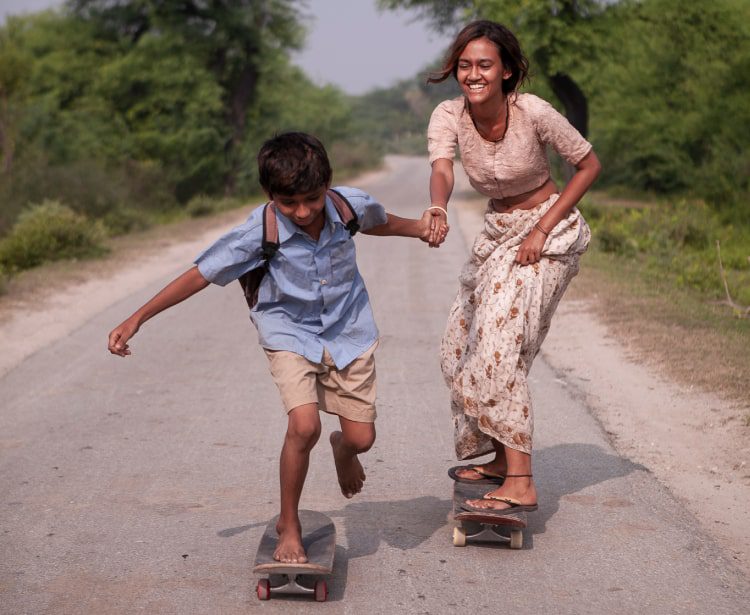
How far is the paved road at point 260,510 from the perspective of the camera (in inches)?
156

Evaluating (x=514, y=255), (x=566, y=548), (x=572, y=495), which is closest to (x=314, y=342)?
(x=514, y=255)

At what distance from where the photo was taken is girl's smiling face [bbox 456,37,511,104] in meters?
4.45

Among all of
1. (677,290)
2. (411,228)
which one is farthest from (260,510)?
(677,290)

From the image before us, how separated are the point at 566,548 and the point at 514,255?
3.84 feet

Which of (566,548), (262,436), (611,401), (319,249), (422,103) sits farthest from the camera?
(422,103)

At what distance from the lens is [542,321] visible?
15.3 feet

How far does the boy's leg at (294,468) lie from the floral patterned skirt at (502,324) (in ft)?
2.60

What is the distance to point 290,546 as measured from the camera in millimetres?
3918

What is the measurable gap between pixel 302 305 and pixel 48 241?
12145 millimetres

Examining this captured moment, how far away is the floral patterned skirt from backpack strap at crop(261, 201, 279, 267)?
96 cm

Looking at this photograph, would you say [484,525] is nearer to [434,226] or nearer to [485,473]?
[485,473]

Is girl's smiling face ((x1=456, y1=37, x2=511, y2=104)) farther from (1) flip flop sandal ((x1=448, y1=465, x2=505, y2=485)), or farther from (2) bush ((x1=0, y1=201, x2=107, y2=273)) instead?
(2) bush ((x1=0, y1=201, x2=107, y2=273))

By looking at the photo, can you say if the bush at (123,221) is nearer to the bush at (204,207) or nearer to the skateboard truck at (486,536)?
the bush at (204,207)

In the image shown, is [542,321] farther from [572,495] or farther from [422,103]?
[422,103]
